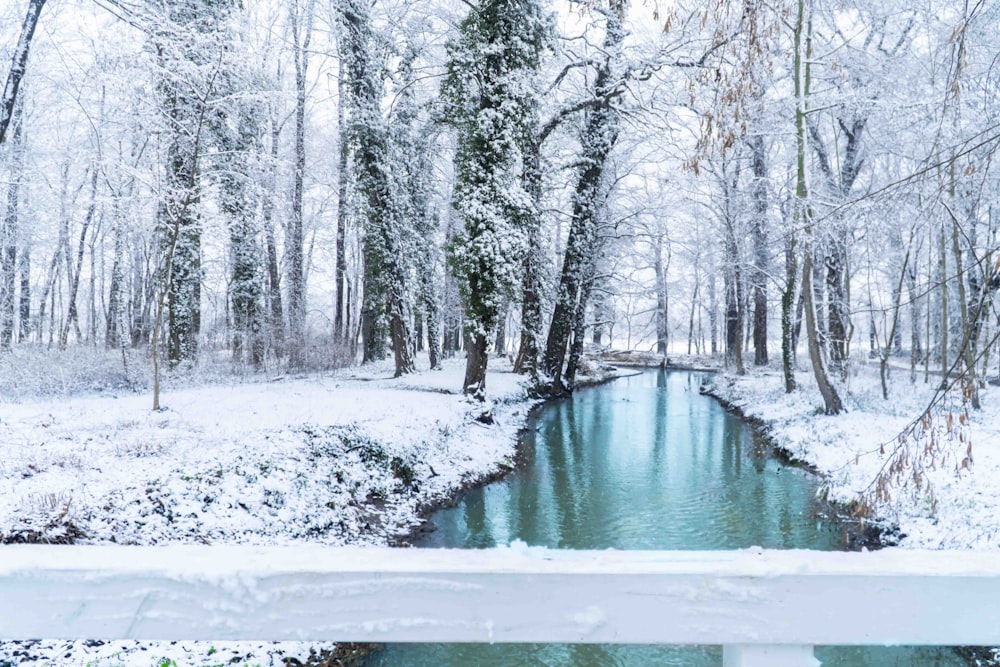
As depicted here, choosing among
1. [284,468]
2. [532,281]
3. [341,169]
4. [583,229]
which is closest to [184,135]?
[341,169]

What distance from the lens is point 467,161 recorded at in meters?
13.1

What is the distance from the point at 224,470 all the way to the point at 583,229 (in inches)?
566

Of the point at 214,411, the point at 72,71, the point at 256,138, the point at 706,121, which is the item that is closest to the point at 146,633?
the point at 706,121

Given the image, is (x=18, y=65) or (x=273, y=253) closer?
(x=18, y=65)

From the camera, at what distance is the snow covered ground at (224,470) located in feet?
16.2

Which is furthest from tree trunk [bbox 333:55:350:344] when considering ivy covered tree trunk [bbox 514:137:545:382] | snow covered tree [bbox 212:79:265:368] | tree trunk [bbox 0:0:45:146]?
tree trunk [bbox 0:0:45:146]

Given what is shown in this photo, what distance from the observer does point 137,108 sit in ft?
37.1

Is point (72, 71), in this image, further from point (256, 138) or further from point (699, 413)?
point (699, 413)

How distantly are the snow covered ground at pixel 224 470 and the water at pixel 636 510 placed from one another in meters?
0.81

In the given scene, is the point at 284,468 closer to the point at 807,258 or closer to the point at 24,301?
the point at 807,258

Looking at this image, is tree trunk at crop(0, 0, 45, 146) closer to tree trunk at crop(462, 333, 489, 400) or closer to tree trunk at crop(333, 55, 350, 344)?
tree trunk at crop(333, 55, 350, 344)

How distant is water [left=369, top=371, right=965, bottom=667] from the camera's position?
5.05m

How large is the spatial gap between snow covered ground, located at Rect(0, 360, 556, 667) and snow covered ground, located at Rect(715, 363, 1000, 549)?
14.7 feet

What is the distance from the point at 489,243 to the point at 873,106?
8460 mm
